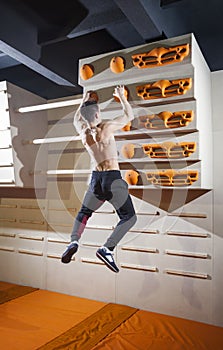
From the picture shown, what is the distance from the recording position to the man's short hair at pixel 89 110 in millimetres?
2133

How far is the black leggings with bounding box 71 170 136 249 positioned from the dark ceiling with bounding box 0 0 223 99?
1026mm

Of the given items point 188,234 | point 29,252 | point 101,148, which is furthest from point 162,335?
point 29,252

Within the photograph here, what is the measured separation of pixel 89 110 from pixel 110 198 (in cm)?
59

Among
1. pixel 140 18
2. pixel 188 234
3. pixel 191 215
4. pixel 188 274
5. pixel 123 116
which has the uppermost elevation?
pixel 140 18

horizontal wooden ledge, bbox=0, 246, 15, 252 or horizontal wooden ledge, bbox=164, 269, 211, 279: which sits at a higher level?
horizontal wooden ledge, bbox=0, 246, 15, 252

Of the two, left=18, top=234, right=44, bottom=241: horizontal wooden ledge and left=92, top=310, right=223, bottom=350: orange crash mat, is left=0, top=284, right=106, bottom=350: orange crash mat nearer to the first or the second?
left=92, top=310, right=223, bottom=350: orange crash mat

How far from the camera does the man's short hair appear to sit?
7.00 ft

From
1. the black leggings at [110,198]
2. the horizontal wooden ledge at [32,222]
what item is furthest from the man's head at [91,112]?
the horizontal wooden ledge at [32,222]

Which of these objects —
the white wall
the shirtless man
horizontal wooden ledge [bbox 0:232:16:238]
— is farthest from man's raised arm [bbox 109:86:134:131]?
horizontal wooden ledge [bbox 0:232:16:238]

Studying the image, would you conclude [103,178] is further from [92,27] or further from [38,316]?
[38,316]

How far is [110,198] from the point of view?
2072mm

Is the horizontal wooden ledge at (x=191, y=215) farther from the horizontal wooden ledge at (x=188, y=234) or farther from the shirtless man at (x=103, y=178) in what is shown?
the shirtless man at (x=103, y=178)

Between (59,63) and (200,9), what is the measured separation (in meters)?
1.20

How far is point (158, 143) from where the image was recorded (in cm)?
227
